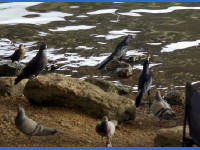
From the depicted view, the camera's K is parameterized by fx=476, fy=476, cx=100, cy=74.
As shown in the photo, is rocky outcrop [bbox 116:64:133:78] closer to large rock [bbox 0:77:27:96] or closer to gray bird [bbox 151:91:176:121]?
gray bird [bbox 151:91:176:121]

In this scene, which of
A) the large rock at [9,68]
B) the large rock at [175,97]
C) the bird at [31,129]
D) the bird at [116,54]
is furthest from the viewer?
the bird at [116,54]

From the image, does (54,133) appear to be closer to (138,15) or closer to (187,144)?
(187,144)

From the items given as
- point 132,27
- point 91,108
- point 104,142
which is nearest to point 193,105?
point 104,142

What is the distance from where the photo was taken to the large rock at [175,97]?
6.62 metres

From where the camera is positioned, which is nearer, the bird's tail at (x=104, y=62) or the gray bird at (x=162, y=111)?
the gray bird at (x=162, y=111)

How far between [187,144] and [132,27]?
Answer: 7.60 metres

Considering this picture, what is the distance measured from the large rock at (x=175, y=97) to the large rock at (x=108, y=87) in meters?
0.68

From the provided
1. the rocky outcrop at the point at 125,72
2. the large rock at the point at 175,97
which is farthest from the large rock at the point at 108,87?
the rocky outcrop at the point at 125,72

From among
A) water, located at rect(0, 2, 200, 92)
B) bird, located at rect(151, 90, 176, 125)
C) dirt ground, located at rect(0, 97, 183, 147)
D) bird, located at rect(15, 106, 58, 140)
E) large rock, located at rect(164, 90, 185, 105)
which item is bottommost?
water, located at rect(0, 2, 200, 92)

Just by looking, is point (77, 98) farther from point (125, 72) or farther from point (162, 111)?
point (125, 72)

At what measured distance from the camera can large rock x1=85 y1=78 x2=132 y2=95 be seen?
21.9 feet

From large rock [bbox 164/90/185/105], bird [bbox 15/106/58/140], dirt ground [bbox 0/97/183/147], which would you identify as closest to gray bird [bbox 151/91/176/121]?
dirt ground [bbox 0/97/183/147]

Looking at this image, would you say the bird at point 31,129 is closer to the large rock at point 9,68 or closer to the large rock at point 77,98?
the large rock at point 77,98

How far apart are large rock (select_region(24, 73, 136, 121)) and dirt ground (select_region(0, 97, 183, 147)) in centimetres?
9
